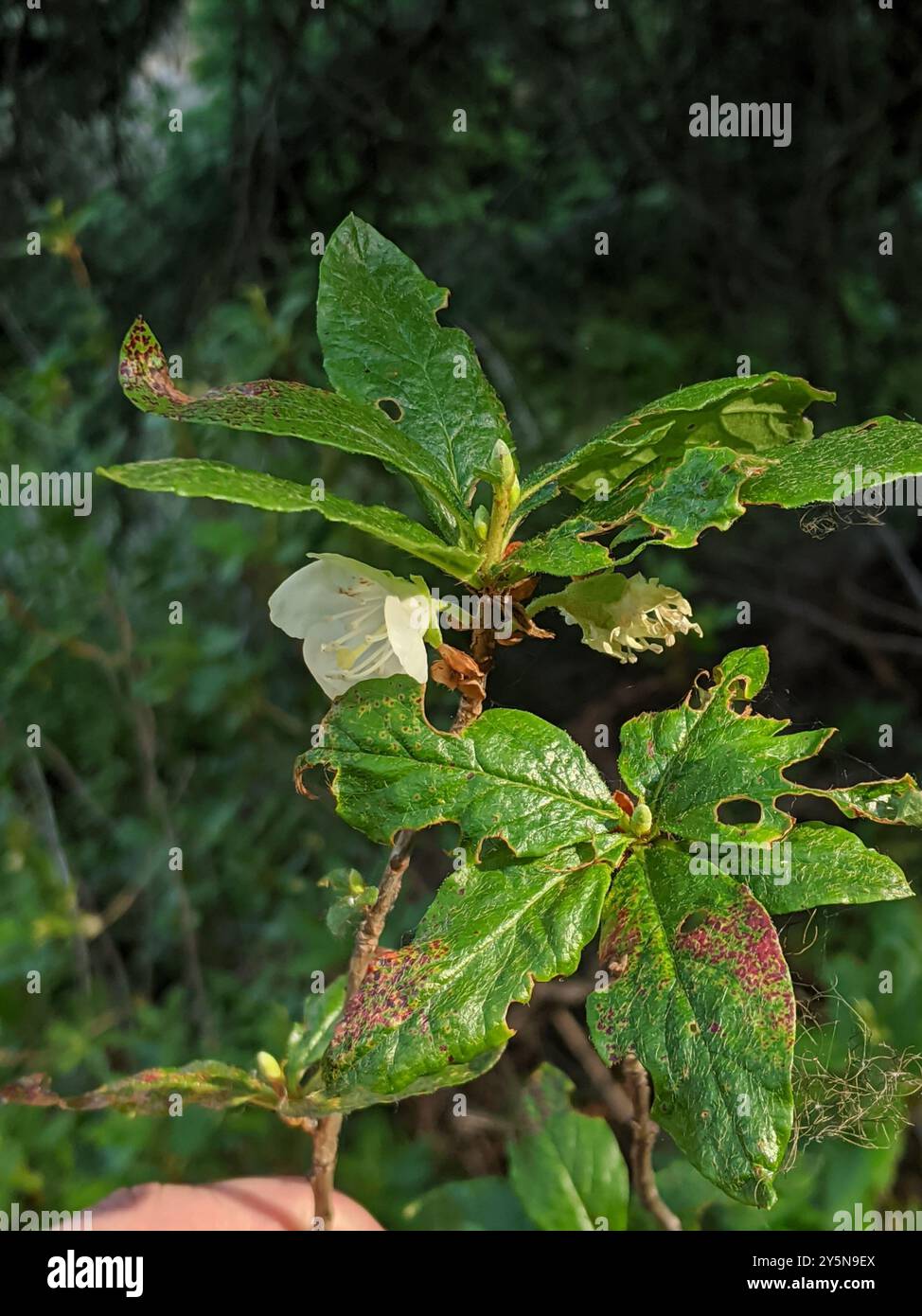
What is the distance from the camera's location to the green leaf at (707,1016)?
41 cm

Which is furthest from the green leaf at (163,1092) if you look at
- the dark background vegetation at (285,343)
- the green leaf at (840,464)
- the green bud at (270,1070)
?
the dark background vegetation at (285,343)

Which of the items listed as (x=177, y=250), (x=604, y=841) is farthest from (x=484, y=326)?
(x=604, y=841)

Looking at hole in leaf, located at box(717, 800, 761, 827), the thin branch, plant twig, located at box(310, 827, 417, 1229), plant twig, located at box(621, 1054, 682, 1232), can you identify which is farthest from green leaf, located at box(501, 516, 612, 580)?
the thin branch

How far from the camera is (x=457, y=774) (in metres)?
0.49

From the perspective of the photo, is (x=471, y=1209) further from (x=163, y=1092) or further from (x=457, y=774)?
(x=457, y=774)

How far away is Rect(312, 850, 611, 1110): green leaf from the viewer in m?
0.44

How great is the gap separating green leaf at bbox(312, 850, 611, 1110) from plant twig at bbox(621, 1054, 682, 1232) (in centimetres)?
12

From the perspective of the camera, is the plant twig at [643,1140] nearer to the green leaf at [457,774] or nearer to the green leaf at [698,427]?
the green leaf at [457,774]

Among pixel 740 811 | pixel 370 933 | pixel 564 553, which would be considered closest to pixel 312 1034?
pixel 370 933

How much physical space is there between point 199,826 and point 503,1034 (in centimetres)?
138

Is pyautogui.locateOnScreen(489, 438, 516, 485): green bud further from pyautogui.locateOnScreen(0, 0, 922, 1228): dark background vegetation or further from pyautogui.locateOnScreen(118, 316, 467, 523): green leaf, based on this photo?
pyautogui.locateOnScreen(0, 0, 922, 1228): dark background vegetation

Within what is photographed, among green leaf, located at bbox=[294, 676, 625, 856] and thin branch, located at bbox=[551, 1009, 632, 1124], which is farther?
thin branch, located at bbox=[551, 1009, 632, 1124]

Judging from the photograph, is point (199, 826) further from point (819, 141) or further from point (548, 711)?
point (819, 141)

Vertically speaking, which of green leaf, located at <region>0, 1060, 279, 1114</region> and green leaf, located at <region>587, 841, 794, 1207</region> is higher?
green leaf, located at <region>587, 841, 794, 1207</region>
